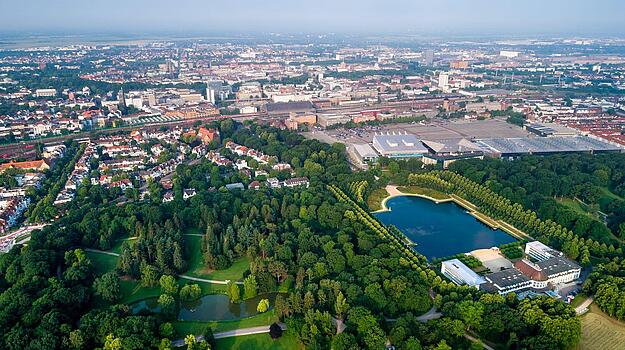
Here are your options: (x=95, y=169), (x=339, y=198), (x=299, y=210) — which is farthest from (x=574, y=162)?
(x=95, y=169)

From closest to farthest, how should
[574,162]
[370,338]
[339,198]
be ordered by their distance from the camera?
[370,338] < [339,198] < [574,162]

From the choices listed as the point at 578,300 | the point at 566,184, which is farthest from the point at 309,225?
the point at 566,184

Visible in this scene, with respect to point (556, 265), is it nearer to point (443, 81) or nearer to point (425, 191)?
point (425, 191)

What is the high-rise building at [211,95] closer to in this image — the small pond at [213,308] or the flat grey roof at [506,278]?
the small pond at [213,308]

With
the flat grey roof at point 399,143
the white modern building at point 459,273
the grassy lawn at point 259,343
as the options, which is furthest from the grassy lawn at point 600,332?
the flat grey roof at point 399,143

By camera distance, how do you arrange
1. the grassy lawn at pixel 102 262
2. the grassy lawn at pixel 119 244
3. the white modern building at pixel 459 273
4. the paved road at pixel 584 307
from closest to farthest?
the paved road at pixel 584 307 → the white modern building at pixel 459 273 → the grassy lawn at pixel 102 262 → the grassy lawn at pixel 119 244

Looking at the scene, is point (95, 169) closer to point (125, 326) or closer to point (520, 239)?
point (125, 326)
